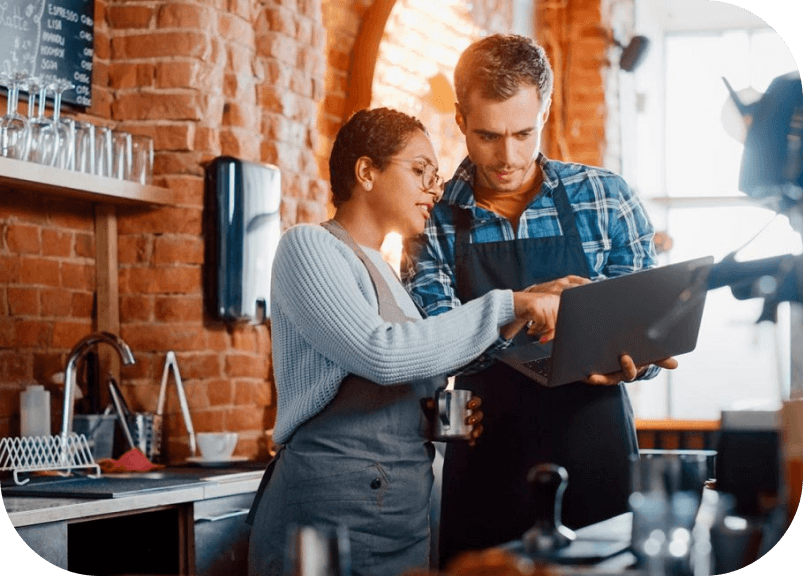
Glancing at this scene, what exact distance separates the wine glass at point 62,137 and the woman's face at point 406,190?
912mm

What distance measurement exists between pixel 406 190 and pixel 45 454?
1051mm

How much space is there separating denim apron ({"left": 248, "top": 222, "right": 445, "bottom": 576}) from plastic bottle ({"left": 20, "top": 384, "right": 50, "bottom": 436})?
33.6 inches

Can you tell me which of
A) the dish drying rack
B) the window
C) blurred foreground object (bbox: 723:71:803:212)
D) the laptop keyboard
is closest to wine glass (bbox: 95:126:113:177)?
the dish drying rack

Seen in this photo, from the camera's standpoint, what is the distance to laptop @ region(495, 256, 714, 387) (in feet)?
5.60

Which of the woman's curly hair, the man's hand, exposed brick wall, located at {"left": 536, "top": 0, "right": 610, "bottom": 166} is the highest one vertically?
exposed brick wall, located at {"left": 536, "top": 0, "right": 610, "bottom": 166}

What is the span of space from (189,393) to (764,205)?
5.53 feet

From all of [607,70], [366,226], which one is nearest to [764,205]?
[366,226]

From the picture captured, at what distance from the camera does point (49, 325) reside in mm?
2543

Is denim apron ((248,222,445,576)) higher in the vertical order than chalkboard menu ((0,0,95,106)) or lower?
lower

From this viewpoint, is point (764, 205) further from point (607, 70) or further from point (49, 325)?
point (607, 70)

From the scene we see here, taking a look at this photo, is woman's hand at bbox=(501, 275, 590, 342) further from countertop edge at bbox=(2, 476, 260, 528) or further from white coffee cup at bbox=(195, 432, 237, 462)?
white coffee cup at bbox=(195, 432, 237, 462)

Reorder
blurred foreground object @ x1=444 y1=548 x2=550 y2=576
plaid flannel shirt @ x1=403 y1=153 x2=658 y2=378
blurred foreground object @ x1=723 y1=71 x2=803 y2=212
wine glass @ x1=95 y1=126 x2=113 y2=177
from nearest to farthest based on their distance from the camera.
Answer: blurred foreground object @ x1=444 y1=548 x2=550 y2=576 → blurred foreground object @ x1=723 y1=71 x2=803 y2=212 → plaid flannel shirt @ x1=403 y1=153 x2=658 y2=378 → wine glass @ x1=95 y1=126 x2=113 y2=177

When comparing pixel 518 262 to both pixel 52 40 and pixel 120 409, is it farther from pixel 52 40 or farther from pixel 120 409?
pixel 52 40

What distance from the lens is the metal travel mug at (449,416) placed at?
65.9 inches
